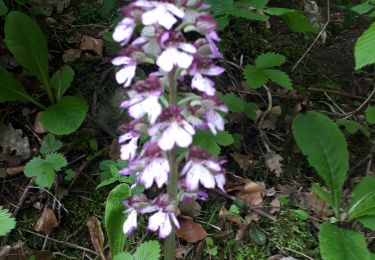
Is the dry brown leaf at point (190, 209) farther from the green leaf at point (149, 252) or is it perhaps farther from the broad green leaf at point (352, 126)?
the broad green leaf at point (352, 126)

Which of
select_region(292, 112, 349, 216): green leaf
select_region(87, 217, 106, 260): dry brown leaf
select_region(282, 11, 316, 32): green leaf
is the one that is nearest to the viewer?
select_region(87, 217, 106, 260): dry brown leaf

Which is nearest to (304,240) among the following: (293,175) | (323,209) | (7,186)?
(323,209)

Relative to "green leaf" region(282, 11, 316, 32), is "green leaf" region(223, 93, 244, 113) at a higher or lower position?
lower

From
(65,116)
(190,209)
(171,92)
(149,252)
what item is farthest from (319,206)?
(65,116)

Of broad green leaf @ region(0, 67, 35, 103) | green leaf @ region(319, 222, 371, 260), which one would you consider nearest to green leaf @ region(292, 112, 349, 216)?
green leaf @ region(319, 222, 371, 260)

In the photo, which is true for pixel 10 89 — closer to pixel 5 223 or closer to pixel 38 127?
pixel 38 127

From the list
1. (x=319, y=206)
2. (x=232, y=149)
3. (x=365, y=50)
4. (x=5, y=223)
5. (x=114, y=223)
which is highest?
(x=365, y=50)

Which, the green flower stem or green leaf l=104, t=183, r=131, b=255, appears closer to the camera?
the green flower stem

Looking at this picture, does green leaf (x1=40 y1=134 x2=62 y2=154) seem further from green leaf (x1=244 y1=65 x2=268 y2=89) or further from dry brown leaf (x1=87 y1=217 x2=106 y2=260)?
green leaf (x1=244 y1=65 x2=268 y2=89)
